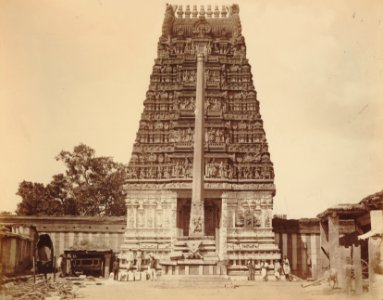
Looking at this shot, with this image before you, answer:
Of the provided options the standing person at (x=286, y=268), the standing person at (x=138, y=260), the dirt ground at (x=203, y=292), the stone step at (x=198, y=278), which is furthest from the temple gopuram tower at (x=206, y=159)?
the dirt ground at (x=203, y=292)

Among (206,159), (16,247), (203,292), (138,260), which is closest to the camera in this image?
(203,292)

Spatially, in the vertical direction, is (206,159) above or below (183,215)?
above

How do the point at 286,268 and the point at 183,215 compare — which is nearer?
the point at 286,268

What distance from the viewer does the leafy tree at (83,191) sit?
24609 millimetres

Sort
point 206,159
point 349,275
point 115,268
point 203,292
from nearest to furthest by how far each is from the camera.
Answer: point 349,275
point 203,292
point 115,268
point 206,159

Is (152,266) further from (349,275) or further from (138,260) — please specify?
(349,275)

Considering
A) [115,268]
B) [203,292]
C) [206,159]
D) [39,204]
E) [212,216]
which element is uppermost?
[206,159]

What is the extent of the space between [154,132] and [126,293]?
30.0 feet

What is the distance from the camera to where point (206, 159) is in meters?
21.1

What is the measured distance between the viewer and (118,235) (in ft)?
69.7

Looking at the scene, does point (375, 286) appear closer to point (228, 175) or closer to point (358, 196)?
point (358, 196)

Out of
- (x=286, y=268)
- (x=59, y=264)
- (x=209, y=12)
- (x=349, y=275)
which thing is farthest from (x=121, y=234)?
(x=349, y=275)

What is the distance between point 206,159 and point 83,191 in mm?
7360

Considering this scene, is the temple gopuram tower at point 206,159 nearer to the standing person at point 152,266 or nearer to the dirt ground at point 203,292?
the standing person at point 152,266
